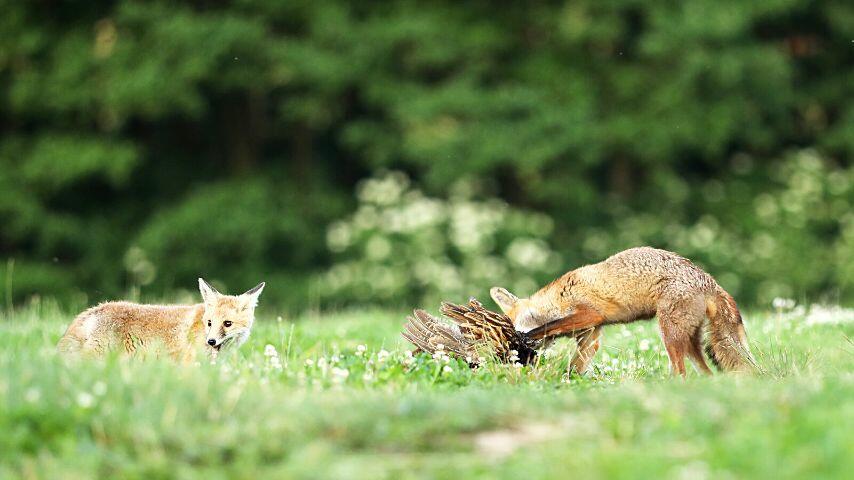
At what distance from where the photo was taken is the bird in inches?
295

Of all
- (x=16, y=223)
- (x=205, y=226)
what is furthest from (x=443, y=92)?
(x=16, y=223)

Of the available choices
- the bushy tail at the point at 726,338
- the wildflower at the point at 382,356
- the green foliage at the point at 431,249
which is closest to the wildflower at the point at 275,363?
the wildflower at the point at 382,356

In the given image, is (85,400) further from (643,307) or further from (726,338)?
(726,338)

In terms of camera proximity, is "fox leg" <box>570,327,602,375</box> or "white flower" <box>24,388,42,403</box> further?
Result: "fox leg" <box>570,327,602,375</box>

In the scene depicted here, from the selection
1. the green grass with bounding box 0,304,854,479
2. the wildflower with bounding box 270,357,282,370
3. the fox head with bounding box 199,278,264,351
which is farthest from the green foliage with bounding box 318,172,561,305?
the green grass with bounding box 0,304,854,479

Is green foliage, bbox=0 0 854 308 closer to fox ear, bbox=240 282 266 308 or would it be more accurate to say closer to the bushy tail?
fox ear, bbox=240 282 266 308

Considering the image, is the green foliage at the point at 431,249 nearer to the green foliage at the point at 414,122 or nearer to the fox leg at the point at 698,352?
the green foliage at the point at 414,122

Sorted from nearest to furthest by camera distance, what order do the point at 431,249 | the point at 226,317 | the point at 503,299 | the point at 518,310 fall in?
the point at 226,317
the point at 518,310
the point at 503,299
the point at 431,249

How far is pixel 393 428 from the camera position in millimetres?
4883

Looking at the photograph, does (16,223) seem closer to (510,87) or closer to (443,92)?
(443,92)

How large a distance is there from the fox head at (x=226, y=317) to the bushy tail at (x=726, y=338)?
Result: 10.7 ft

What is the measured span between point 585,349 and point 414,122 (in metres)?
12.2

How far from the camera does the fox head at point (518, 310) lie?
8.29 meters

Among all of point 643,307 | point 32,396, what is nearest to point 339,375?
point 32,396
